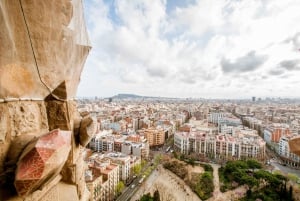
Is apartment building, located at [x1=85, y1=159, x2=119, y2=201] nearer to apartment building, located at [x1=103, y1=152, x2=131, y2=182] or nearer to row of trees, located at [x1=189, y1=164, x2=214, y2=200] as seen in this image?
apartment building, located at [x1=103, y1=152, x2=131, y2=182]

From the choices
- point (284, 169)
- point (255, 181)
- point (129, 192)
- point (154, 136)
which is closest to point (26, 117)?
point (129, 192)

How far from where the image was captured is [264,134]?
28062 millimetres

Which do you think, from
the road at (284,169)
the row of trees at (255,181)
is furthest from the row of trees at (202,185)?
the road at (284,169)

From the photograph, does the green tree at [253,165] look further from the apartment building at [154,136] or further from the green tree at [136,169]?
the apartment building at [154,136]

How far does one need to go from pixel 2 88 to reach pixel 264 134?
31311 millimetres

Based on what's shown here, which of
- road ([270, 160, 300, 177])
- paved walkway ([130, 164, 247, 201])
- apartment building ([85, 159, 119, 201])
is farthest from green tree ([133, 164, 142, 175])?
road ([270, 160, 300, 177])

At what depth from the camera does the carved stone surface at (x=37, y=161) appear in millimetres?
675

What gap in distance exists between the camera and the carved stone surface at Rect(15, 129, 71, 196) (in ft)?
2.21

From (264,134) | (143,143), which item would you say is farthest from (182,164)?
(264,134)

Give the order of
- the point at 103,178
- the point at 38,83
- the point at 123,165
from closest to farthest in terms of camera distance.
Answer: the point at 38,83 < the point at 103,178 < the point at 123,165

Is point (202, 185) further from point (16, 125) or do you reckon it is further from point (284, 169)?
point (16, 125)

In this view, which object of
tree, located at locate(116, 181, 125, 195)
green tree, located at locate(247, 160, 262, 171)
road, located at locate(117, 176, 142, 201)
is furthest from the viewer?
green tree, located at locate(247, 160, 262, 171)

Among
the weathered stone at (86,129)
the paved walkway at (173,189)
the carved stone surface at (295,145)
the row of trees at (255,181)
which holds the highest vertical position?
the weathered stone at (86,129)

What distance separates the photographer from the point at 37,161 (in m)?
0.67
